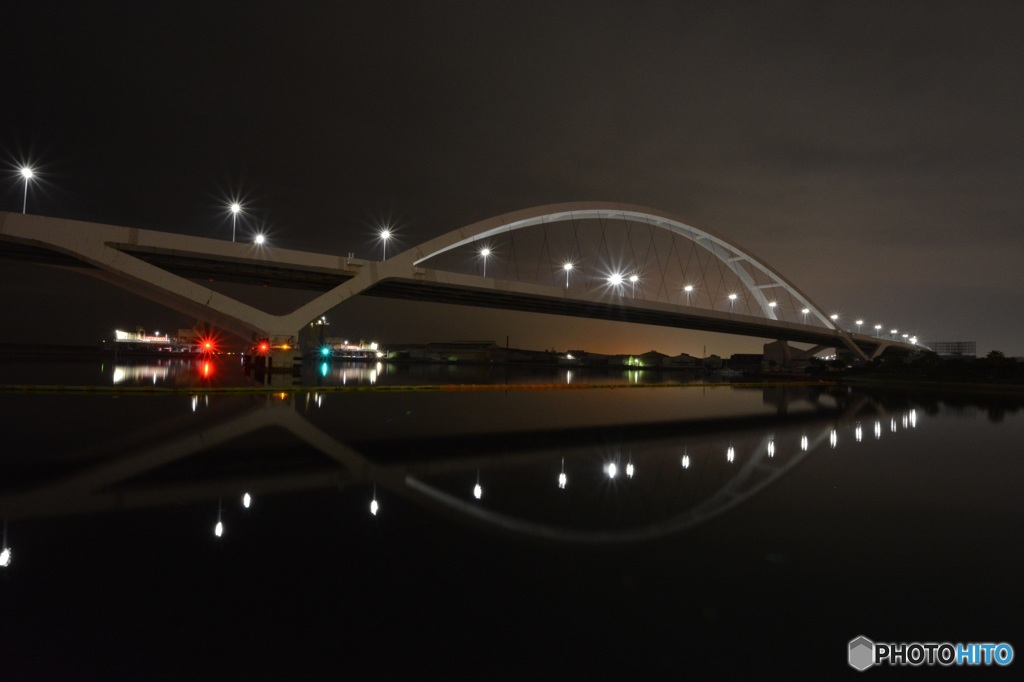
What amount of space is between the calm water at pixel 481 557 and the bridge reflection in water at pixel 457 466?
6 centimetres

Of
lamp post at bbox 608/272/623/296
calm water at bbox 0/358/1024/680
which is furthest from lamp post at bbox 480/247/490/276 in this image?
calm water at bbox 0/358/1024/680

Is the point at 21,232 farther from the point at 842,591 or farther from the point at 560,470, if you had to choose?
the point at 842,591

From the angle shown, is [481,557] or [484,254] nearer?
[481,557]

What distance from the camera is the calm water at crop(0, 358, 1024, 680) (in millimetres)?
3264

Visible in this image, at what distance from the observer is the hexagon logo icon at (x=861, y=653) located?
11.2 ft

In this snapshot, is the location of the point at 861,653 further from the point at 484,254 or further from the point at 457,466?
the point at 484,254

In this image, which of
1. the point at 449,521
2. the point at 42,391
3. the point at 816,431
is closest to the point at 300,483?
the point at 449,521

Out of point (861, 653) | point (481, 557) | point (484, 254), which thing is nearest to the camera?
point (861, 653)

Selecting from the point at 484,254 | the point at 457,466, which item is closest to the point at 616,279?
the point at 484,254

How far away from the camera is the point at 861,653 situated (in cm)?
352

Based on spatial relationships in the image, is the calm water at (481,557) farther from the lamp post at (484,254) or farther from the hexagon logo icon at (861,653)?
the lamp post at (484,254)

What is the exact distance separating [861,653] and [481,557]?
→ 2.94 metres

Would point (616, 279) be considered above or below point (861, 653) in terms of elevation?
above

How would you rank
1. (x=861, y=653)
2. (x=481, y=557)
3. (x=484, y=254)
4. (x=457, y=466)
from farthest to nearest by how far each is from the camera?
(x=484, y=254)
(x=457, y=466)
(x=481, y=557)
(x=861, y=653)
